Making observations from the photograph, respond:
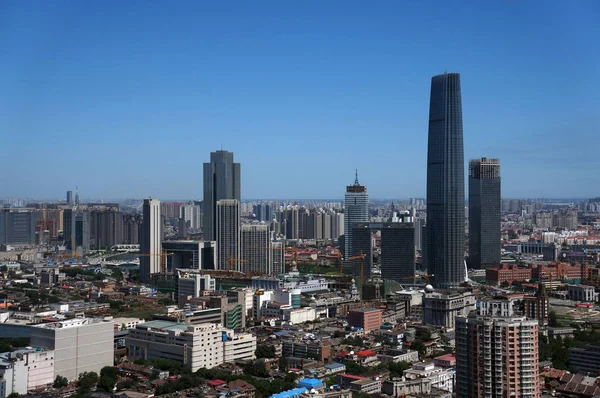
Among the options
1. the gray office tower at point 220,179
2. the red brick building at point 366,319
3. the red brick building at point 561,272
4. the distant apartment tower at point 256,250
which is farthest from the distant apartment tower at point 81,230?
the red brick building at point 366,319

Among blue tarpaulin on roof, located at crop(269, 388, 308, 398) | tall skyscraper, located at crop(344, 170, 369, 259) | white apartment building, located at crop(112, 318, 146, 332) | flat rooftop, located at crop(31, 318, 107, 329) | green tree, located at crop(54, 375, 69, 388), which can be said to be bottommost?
green tree, located at crop(54, 375, 69, 388)

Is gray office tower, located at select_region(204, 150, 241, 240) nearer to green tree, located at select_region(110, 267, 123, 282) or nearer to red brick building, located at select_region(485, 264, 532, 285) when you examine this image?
green tree, located at select_region(110, 267, 123, 282)

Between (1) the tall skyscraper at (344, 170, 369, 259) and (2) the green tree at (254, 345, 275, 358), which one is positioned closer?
(2) the green tree at (254, 345, 275, 358)

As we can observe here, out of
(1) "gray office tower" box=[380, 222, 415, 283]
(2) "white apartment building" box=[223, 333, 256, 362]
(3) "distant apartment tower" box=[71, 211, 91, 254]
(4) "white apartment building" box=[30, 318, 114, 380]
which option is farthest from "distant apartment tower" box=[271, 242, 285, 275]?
(4) "white apartment building" box=[30, 318, 114, 380]

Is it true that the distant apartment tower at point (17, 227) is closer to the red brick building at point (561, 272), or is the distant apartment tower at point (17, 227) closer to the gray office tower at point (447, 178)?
the gray office tower at point (447, 178)

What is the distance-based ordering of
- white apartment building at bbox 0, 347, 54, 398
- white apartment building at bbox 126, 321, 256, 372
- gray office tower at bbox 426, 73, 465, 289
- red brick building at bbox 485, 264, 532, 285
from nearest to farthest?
white apartment building at bbox 0, 347, 54, 398 → white apartment building at bbox 126, 321, 256, 372 → gray office tower at bbox 426, 73, 465, 289 → red brick building at bbox 485, 264, 532, 285

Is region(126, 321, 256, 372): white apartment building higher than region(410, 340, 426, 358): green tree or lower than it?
higher
